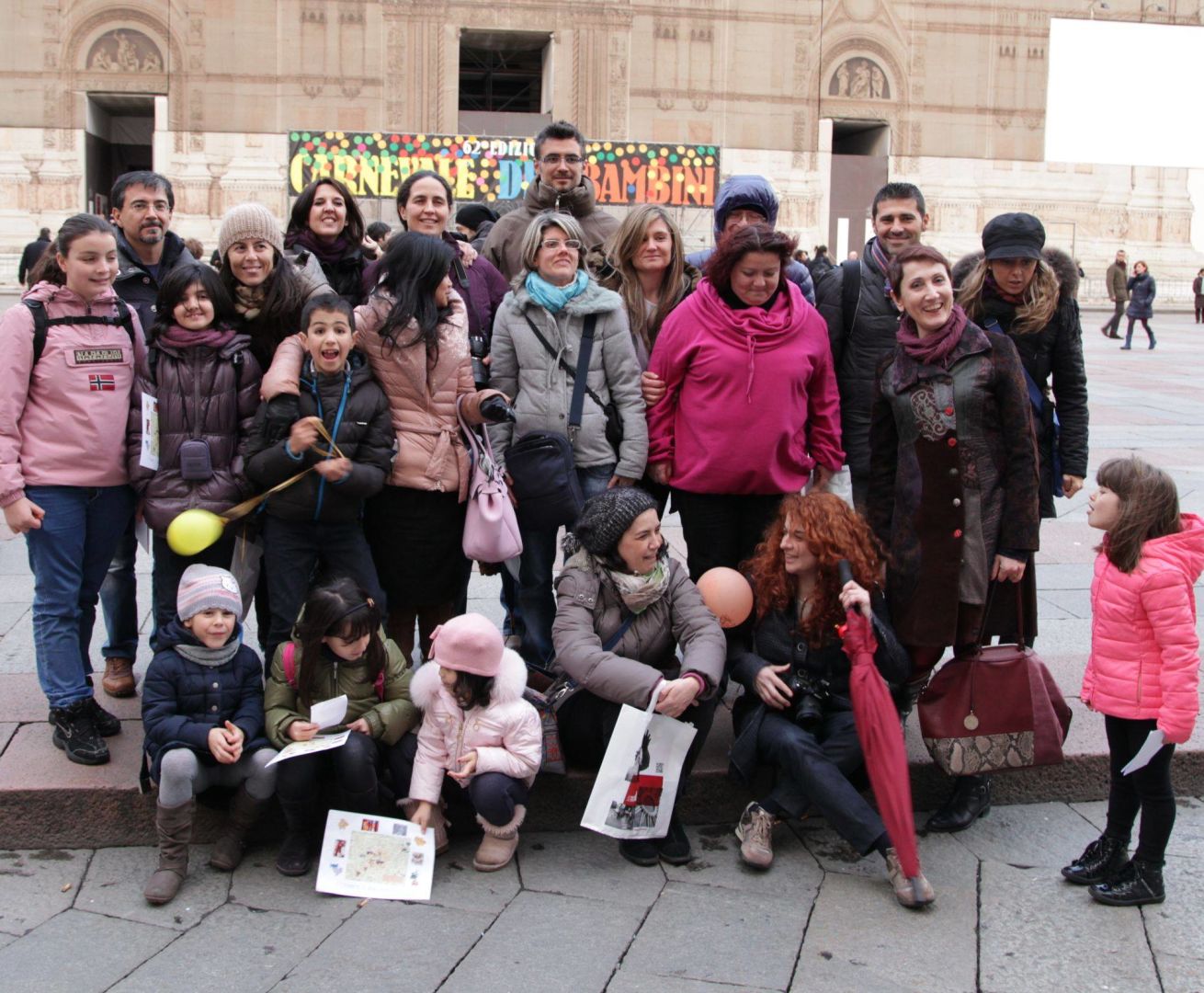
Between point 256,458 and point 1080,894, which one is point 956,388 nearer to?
point 1080,894

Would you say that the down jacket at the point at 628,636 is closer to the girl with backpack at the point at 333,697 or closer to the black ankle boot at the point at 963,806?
the girl with backpack at the point at 333,697

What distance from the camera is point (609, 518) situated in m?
3.92

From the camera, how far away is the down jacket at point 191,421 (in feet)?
13.4

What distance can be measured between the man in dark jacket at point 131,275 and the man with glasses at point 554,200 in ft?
4.31

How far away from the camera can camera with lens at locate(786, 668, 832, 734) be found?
3916mm

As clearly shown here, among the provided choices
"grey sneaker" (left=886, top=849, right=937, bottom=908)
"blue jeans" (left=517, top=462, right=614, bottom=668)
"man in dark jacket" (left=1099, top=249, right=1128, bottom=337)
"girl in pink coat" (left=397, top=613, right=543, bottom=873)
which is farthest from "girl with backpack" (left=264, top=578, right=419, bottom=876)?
"man in dark jacket" (left=1099, top=249, right=1128, bottom=337)

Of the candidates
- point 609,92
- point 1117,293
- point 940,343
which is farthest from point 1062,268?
point 609,92

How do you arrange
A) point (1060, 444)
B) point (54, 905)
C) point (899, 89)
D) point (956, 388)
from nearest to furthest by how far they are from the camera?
1. point (54, 905)
2. point (956, 388)
3. point (1060, 444)
4. point (899, 89)

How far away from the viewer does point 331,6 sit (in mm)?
30062

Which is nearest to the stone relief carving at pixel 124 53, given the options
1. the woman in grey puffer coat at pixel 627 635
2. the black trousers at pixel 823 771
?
the woman in grey puffer coat at pixel 627 635

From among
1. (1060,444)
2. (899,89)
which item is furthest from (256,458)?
(899,89)

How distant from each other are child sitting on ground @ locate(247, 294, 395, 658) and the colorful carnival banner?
22978 mm

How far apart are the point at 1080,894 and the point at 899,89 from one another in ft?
104

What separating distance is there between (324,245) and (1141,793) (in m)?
3.41
